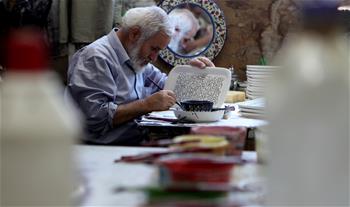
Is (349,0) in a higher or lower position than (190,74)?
higher

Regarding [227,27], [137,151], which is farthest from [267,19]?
[137,151]

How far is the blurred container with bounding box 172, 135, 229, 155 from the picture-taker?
80 cm

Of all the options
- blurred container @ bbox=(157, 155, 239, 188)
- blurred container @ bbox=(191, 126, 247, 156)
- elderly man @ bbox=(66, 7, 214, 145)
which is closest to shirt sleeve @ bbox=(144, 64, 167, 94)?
elderly man @ bbox=(66, 7, 214, 145)

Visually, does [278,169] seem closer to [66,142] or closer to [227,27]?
[66,142]

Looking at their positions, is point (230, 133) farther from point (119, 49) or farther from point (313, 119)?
point (119, 49)

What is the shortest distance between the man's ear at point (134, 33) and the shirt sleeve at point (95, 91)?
0.84 ft

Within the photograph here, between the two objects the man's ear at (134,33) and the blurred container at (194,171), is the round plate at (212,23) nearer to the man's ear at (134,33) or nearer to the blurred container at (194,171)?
the man's ear at (134,33)

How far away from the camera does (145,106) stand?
246cm

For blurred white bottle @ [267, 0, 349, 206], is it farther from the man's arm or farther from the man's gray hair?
the man's gray hair

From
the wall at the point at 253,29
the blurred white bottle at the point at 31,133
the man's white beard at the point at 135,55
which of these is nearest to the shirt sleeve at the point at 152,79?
the man's white beard at the point at 135,55

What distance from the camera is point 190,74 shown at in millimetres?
2707

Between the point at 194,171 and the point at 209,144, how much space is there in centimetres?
18

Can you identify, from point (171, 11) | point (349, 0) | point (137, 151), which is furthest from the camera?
point (171, 11)

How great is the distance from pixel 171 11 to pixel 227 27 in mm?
425
